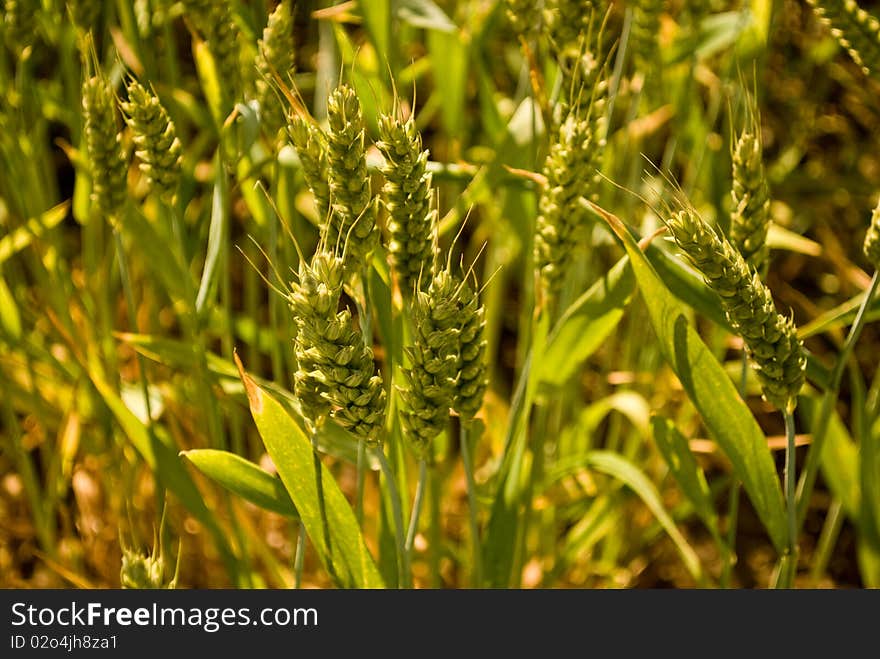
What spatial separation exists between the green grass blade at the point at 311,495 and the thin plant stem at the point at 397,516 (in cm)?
3

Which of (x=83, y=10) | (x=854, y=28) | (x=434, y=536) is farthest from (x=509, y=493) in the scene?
(x=83, y=10)

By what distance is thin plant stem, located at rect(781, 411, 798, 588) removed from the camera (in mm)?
776

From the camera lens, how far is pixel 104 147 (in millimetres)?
892

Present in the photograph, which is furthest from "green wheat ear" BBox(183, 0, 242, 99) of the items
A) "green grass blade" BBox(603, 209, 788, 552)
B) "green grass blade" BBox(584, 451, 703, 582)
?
"green grass blade" BBox(584, 451, 703, 582)

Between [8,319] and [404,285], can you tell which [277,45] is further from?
[8,319]

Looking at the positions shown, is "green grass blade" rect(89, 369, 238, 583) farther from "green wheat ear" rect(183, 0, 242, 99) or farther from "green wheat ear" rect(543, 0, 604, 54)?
"green wheat ear" rect(543, 0, 604, 54)

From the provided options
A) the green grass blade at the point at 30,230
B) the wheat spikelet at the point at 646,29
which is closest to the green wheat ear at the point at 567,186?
the wheat spikelet at the point at 646,29

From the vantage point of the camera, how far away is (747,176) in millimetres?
803

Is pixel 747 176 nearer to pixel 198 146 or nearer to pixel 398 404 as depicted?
pixel 398 404

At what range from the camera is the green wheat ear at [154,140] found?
83 cm

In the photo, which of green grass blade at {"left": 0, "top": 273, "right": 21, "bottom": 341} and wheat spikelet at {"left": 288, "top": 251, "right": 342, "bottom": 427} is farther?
green grass blade at {"left": 0, "top": 273, "right": 21, "bottom": 341}

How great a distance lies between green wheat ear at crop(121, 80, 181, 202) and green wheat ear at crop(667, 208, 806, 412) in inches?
17.8

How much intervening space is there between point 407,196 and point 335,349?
0.14 m

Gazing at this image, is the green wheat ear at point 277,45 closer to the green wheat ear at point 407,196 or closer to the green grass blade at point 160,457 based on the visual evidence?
the green wheat ear at point 407,196
